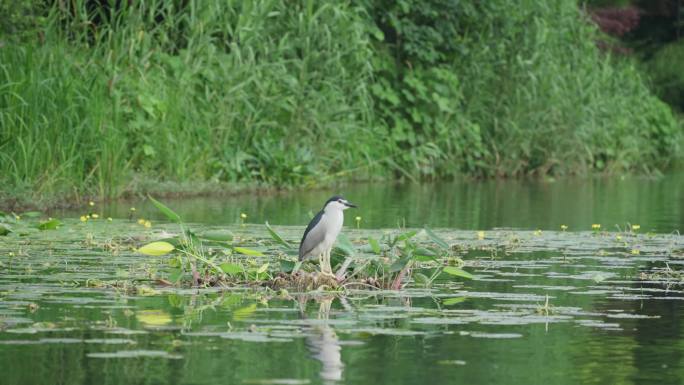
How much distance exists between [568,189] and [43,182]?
34.0 feet

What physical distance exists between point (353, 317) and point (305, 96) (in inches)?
538

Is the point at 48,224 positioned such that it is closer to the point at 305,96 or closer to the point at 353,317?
the point at 353,317

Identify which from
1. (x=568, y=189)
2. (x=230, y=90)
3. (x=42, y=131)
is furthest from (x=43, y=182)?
(x=568, y=189)

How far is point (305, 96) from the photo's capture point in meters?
21.1

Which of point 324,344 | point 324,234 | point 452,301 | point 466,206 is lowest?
point 324,344

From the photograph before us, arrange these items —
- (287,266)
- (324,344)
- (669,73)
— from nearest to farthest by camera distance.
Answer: (324,344), (287,266), (669,73)

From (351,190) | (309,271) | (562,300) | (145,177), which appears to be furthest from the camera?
(351,190)

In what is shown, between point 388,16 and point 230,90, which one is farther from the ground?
point 388,16

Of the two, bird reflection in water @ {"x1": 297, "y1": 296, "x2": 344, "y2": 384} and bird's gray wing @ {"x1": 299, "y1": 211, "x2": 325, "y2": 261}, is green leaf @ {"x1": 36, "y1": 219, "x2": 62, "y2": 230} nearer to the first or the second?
bird's gray wing @ {"x1": 299, "y1": 211, "x2": 325, "y2": 261}

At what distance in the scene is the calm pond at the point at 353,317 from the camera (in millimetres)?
5996

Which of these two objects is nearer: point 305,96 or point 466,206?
point 466,206

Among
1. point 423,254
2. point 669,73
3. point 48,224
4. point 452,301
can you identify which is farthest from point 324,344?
point 669,73

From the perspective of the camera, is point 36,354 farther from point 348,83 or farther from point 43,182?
point 348,83

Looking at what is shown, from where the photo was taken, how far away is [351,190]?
68.1 ft
